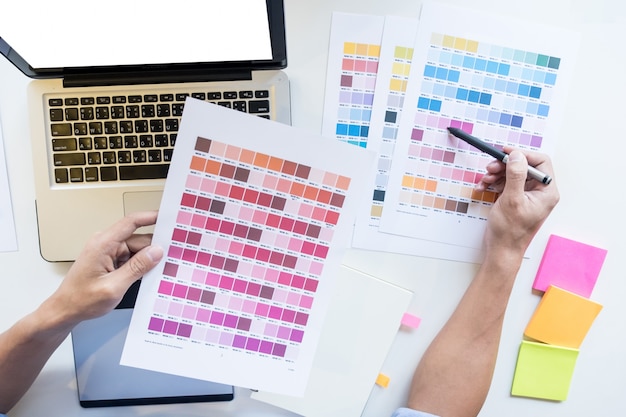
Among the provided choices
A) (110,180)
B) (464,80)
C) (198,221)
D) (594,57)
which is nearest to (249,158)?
(198,221)

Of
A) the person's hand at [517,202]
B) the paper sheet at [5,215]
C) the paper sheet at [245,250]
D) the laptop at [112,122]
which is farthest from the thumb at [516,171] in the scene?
the paper sheet at [5,215]

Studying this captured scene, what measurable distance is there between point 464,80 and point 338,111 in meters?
0.20

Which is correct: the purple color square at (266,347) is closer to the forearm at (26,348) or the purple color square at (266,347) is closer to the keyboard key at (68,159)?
the forearm at (26,348)

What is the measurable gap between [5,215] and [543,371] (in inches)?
34.3

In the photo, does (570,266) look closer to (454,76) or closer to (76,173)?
(454,76)

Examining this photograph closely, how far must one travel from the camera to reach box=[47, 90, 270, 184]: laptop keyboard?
0.75 m

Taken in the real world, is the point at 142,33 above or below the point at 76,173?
above

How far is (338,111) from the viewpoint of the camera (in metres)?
0.80

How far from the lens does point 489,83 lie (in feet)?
2.61

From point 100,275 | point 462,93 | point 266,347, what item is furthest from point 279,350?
point 462,93

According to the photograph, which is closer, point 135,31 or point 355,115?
point 135,31

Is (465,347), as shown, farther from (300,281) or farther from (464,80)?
(464,80)

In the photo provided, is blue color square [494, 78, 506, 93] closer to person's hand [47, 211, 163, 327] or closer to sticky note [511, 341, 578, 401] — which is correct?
sticky note [511, 341, 578, 401]

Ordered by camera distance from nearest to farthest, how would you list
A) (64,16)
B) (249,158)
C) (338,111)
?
(64,16), (249,158), (338,111)
